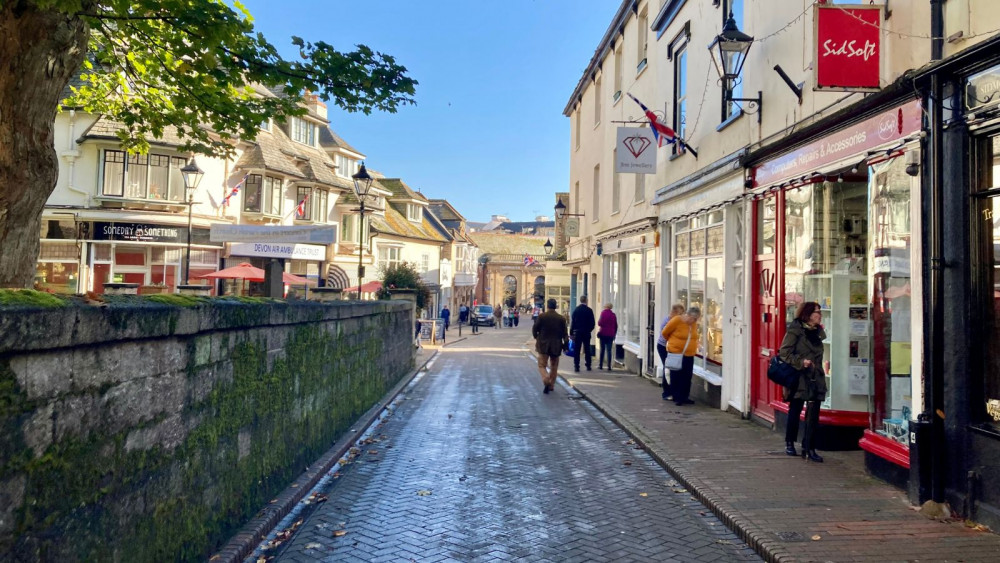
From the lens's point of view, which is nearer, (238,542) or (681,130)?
Result: (238,542)

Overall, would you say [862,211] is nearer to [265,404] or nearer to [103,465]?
[265,404]

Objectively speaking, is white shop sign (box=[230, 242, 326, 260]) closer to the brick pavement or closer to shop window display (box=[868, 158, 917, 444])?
the brick pavement

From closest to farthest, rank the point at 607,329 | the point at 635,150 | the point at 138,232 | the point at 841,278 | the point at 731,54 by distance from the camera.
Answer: the point at 841,278 < the point at 731,54 < the point at 635,150 < the point at 607,329 < the point at 138,232

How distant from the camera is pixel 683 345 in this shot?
40.0 feet

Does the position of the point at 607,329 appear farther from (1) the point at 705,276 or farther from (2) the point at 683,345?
(2) the point at 683,345

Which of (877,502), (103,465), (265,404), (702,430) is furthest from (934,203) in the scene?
(103,465)

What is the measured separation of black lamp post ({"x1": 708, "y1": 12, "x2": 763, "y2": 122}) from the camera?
380 inches

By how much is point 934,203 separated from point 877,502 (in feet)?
8.15

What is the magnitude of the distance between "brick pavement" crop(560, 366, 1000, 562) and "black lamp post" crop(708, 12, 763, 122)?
14.2ft

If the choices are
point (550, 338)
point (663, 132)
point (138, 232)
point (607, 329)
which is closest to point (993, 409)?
point (663, 132)

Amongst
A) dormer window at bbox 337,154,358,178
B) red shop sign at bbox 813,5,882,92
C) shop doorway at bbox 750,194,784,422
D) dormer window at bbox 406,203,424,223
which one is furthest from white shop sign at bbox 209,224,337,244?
dormer window at bbox 406,203,424,223

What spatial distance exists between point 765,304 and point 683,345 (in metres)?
2.29

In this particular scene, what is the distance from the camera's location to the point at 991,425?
558cm

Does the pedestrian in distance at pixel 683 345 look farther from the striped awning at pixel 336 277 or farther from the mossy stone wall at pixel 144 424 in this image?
the striped awning at pixel 336 277
